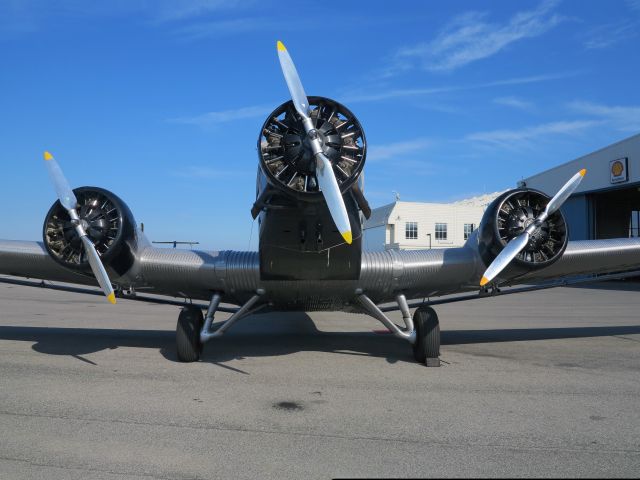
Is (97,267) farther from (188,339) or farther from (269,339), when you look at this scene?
(269,339)

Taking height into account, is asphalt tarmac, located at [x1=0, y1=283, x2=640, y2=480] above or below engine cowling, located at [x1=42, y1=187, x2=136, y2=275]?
below

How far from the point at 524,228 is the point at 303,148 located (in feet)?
14.5

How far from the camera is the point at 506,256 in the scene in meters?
8.85

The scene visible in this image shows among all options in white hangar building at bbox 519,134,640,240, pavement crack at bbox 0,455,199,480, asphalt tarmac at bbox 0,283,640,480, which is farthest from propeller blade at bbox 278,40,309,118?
white hangar building at bbox 519,134,640,240

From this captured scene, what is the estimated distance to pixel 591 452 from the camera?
4.93m

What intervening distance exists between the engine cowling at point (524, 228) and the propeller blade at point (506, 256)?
1.00 ft

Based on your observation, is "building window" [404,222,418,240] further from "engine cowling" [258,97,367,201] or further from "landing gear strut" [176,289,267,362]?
"engine cowling" [258,97,367,201]

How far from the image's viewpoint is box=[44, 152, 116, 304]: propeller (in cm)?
870

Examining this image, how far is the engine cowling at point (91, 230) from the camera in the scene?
907 cm

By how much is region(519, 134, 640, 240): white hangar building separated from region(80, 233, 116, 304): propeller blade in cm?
3436

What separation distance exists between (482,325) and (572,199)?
33.5m

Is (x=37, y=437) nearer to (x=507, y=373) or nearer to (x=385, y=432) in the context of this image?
(x=385, y=432)

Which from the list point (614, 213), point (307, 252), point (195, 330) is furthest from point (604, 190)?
point (195, 330)

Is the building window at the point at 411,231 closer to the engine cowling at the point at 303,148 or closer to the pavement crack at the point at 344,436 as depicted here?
the engine cowling at the point at 303,148
